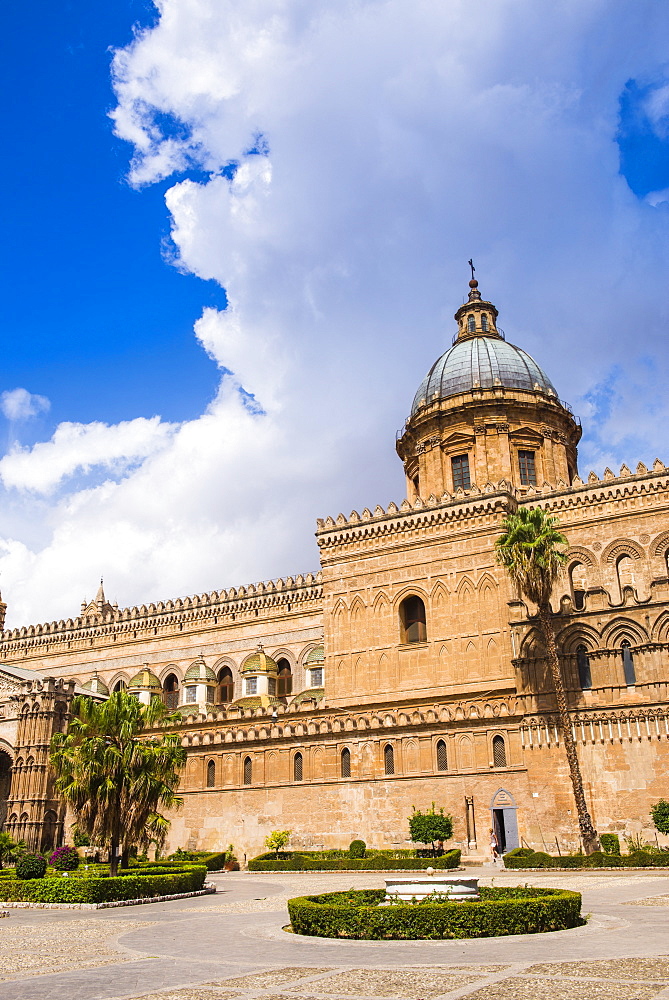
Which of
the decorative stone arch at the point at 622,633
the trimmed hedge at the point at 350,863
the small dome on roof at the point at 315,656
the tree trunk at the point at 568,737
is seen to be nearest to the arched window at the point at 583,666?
the decorative stone arch at the point at 622,633

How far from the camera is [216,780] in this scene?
38000 mm

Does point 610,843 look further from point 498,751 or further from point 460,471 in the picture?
point 460,471

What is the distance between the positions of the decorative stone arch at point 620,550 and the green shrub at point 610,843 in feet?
39.4

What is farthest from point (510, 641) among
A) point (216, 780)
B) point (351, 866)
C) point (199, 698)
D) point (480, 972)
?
point (480, 972)

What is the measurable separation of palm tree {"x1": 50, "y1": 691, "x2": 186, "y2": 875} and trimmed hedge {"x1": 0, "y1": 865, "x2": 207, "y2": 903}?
2.02 m

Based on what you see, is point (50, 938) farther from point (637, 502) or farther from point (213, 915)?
point (637, 502)

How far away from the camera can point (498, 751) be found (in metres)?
31.8

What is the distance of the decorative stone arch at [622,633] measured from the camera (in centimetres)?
3038

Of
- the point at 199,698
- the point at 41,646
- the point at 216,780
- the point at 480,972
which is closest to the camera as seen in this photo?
the point at 480,972

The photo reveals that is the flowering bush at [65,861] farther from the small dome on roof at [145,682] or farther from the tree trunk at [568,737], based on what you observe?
the small dome on roof at [145,682]

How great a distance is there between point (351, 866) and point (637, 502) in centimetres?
1865

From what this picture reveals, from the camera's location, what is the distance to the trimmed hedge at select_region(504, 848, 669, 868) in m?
25.2

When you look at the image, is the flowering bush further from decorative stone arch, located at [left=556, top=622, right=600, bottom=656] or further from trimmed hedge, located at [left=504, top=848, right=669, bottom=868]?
decorative stone arch, located at [left=556, top=622, right=600, bottom=656]

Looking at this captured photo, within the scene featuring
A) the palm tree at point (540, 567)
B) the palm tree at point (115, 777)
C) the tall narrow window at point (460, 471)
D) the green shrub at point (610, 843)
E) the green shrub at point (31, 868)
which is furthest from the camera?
the tall narrow window at point (460, 471)
